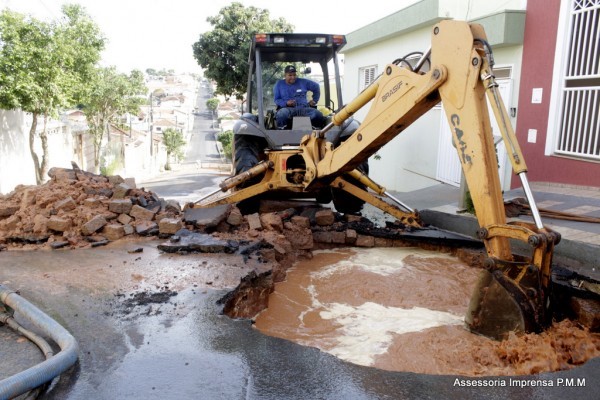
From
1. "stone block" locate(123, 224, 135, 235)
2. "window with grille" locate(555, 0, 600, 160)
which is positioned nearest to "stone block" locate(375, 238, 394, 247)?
"stone block" locate(123, 224, 135, 235)

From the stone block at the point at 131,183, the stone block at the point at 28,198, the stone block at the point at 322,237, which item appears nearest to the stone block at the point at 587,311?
the stone block at the point at 322,237

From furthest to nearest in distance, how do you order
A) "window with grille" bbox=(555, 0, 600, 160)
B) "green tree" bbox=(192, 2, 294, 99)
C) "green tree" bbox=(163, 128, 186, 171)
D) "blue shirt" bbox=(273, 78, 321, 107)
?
"green tree" bbox=(163, 128, 186, 171) → "green tree" bbox=(192, 2, 294, 99) → "window with grille" bbox=(555, 0, 600, 160) → "blue shirt" bbox=(273, 78, 321, 107)

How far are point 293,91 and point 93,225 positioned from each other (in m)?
3.44

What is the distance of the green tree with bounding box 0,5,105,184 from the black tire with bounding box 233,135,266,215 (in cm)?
759

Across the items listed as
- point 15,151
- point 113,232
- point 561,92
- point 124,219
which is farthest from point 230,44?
point 113,232

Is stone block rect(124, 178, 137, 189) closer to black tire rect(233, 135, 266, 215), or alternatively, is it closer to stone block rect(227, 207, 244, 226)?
black tire rect(233, 135, 266, 215)

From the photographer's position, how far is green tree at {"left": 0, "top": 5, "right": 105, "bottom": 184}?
12.0 metres

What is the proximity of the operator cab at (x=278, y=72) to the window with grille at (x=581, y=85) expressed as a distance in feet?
Answer: 12.5

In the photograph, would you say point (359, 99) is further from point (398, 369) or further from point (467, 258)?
point (398, 369)

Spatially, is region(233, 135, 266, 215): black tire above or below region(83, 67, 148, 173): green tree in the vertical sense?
below

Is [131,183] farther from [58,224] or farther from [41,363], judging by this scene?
[41,363]

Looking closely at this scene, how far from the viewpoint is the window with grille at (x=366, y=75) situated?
1570cm

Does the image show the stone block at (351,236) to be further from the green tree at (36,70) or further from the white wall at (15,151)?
the white wall at (15,151)

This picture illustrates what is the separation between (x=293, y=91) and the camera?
7.53 meters
